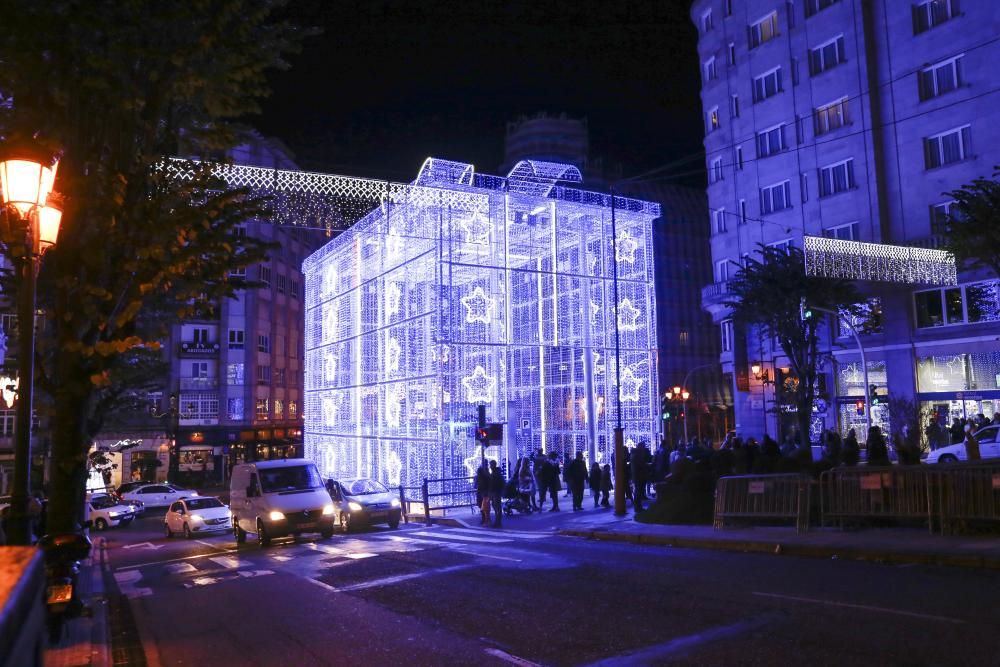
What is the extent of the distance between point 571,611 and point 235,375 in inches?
2150

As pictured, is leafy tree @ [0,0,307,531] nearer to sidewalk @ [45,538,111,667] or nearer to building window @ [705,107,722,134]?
sidewalk @ [45,538,111,667]

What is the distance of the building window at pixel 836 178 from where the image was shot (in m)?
36.1

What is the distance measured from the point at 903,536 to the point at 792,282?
14.5 metres

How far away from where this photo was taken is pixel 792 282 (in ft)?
89.7

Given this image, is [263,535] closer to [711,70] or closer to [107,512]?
[107,512]

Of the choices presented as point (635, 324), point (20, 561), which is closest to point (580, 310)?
point (635, 324)

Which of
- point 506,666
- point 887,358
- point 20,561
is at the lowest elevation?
point 506,666

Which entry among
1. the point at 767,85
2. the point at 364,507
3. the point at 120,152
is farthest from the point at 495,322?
the point at 767,85

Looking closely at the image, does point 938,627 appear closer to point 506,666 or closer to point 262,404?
point 506,666

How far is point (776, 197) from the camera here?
3984cm

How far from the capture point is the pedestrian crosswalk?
49.4 ft

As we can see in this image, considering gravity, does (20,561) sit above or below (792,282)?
below

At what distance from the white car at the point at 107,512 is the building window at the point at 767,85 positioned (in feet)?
117

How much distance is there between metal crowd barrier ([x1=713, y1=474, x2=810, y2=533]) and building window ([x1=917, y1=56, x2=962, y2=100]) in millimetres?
23330
